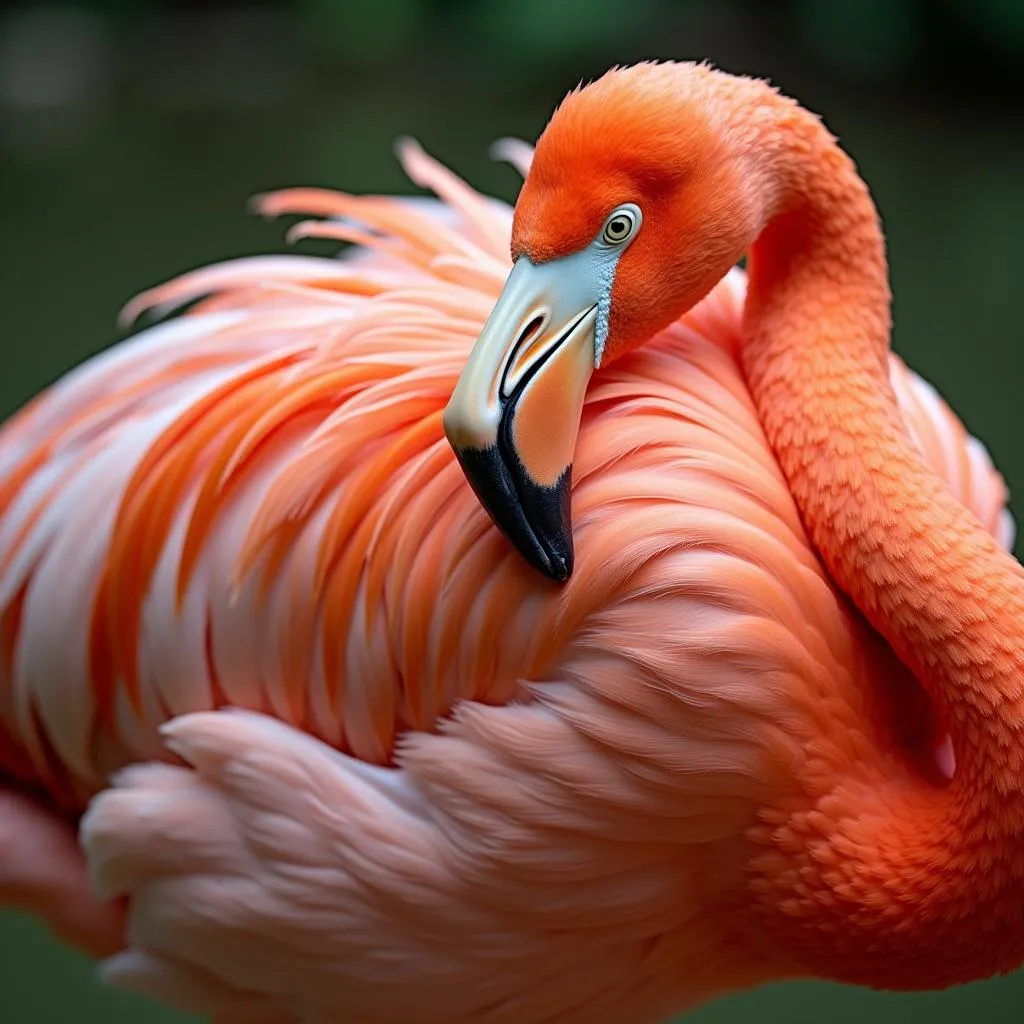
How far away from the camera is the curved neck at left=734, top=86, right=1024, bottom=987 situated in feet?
3.78

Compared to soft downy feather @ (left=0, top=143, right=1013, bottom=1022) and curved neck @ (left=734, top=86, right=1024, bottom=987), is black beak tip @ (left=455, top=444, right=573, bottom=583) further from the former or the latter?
curved neck @ (left=734, top=86, right=1024, bottom=987)

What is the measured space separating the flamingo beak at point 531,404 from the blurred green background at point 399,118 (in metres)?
2.25

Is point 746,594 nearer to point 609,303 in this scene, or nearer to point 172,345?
point 609,303

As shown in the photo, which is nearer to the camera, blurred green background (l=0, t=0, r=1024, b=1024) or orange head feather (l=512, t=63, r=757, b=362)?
orange head feather (l=512, t=63, r=757, b=362)

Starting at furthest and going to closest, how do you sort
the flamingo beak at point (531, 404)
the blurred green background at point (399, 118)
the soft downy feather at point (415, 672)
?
the blurred green background at point (399, 118) → the soft downy feather at point (415, 672) → the flamingo beak at point (531, 404)

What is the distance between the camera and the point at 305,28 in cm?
579

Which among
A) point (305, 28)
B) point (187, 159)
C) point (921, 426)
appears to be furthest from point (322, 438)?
point (305, 28)

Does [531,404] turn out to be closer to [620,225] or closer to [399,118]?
[620,225]

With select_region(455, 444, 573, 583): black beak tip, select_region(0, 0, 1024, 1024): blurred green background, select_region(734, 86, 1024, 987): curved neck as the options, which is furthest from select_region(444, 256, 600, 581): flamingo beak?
select_region(0, 0, 1024, 1024): blurred green background

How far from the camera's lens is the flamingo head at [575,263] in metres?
1.06

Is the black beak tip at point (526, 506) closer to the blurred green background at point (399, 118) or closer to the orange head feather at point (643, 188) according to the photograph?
the orange head feather at point (643, 188)

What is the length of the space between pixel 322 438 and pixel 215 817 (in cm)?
36

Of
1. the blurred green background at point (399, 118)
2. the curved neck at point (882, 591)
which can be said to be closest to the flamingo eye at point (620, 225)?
the curved neck at point (882, 591)

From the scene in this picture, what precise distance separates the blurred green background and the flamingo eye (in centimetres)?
223
